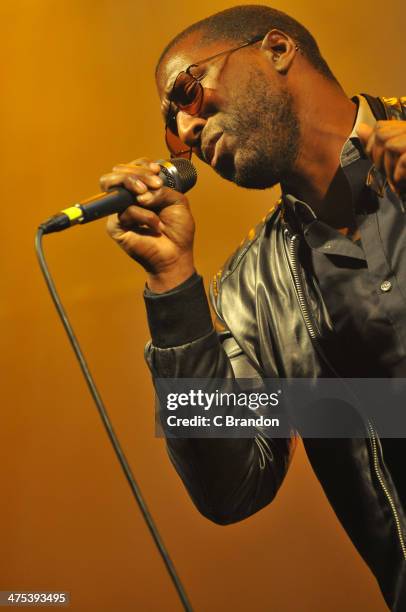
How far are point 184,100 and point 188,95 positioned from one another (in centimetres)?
1

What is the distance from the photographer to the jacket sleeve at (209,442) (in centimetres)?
118

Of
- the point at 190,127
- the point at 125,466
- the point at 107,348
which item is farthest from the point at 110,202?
the point at 107,348

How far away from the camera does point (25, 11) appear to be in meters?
1.73

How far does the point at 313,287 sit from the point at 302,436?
A: 24 cm

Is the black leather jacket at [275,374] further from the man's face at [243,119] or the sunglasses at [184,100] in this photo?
the sunglasses at [184,100]

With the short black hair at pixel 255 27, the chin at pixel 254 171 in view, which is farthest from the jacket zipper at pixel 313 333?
the short black hair at pixel 255 27

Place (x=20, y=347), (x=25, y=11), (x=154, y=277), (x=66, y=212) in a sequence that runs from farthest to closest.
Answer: (x=25, y=11) < (x=20, y=347) < (x=154, y=277) < (x=66, y=212)

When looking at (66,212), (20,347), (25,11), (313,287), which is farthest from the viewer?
(25,11)

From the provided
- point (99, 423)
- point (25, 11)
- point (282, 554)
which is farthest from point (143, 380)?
point (25, 11)

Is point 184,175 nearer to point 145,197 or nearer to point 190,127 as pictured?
point 145,197

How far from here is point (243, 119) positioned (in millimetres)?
1392

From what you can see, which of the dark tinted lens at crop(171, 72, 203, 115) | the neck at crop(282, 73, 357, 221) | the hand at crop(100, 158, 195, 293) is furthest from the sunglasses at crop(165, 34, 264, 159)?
the hand at crop(100, 158, 195, 293)

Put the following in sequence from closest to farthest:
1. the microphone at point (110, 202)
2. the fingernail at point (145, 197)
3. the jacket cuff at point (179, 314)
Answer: the microphone at point (110, 202) < the fingernail at point (145, 197) < the jacket cuff at point (179, 314)

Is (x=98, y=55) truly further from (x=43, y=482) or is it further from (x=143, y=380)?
(x=43, y=482)
